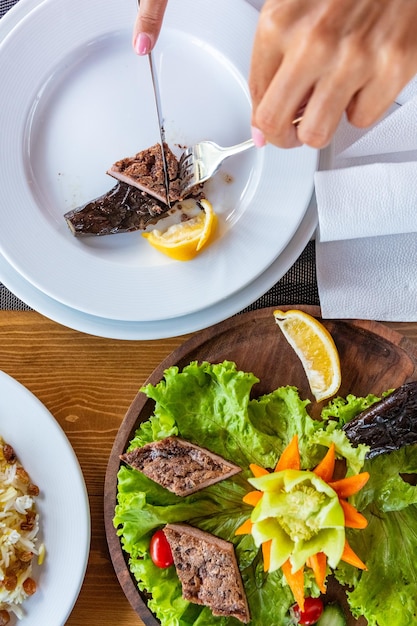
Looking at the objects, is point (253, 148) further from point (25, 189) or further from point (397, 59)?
point (397, 59)

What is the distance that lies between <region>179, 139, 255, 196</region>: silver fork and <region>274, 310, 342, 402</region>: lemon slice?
460 mm

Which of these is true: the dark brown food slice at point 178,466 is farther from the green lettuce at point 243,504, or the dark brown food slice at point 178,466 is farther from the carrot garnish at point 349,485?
the carrot garnish at point 349,485

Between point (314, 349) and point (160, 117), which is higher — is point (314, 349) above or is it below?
below

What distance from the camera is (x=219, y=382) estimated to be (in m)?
1.97

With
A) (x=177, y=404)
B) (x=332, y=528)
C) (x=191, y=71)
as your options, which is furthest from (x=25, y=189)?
(x=332, y=528)

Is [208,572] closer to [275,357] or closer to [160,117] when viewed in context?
[275,357]

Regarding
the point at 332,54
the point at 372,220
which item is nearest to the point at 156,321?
the point at 372,220

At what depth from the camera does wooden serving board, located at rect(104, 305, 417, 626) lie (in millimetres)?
2043

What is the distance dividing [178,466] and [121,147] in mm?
964

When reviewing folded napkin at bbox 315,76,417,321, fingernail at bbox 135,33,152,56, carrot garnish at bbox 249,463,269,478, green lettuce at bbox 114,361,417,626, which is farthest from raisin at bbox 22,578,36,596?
fingernail at bbox 135,33,152,56

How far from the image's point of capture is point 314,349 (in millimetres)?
2023

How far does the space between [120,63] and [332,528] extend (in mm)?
1492

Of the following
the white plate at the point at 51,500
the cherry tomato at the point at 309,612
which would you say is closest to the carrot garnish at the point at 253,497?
the cherry tomato at the point at 309,612

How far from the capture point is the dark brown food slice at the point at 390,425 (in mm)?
1902
